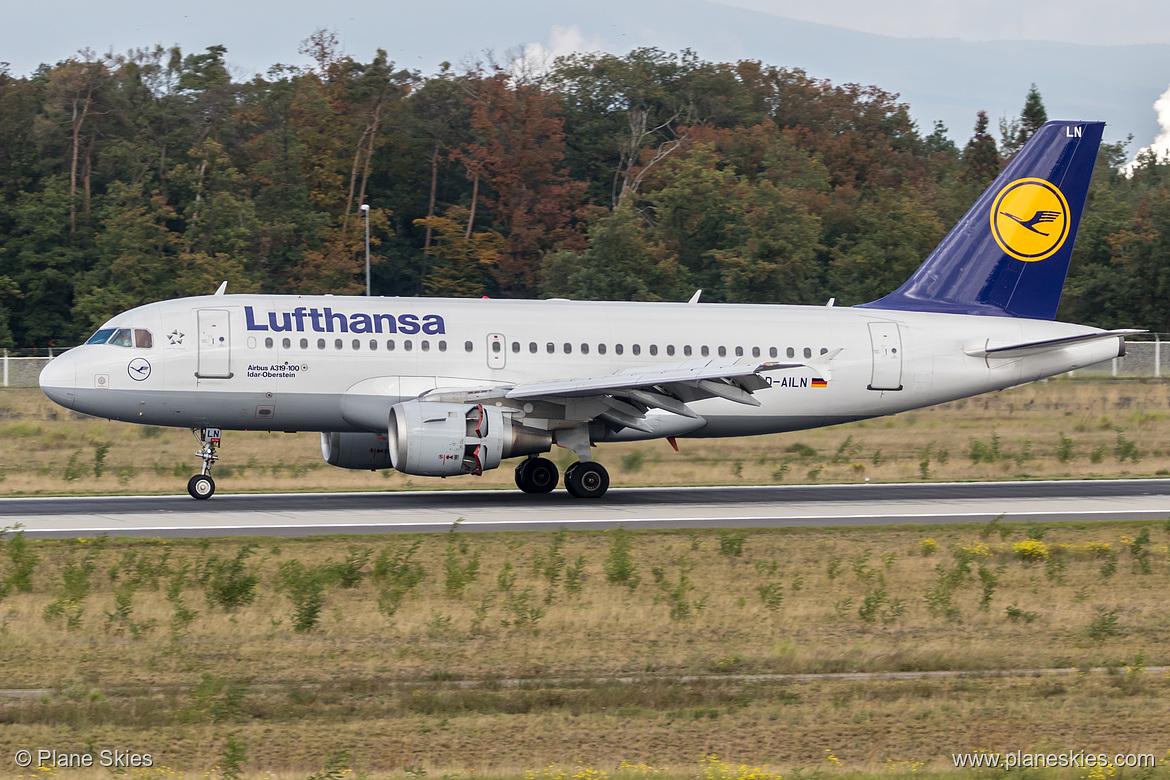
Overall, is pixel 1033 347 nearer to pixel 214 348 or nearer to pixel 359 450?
pixel 359 450

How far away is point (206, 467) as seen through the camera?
26125 millimetres

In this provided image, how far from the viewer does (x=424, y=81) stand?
83500 millimetres

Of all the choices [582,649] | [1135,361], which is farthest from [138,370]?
[1135,361]

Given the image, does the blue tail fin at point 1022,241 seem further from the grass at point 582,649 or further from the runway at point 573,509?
the grass at point 582,649

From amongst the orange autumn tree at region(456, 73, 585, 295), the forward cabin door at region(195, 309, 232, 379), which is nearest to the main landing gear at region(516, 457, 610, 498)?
the forward cabin door at region(195, 309, 232, 379)

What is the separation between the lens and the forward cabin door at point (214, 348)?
83.6 ft

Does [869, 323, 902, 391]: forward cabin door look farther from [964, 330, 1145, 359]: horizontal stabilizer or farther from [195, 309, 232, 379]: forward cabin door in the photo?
[195, 309, 232, 379]: forward cabin door

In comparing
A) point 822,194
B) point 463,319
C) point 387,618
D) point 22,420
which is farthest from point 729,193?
point 387,618

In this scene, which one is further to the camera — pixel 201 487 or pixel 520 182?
pixel 520 182

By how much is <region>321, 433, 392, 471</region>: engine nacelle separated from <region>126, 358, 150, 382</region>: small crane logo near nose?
391cm

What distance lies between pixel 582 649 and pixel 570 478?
1345 cm

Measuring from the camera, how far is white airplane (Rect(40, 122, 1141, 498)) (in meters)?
25.3

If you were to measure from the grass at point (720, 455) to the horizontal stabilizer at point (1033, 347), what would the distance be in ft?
12.0

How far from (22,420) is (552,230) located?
35329 mm
